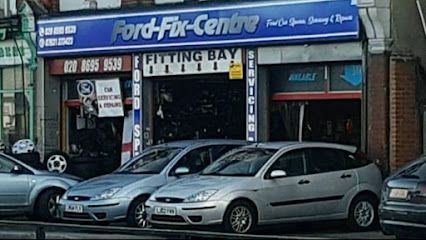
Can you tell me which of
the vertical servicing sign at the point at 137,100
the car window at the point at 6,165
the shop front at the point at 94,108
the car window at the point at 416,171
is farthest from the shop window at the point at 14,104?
the car window at the point at 416,171

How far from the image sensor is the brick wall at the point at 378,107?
80.5ft

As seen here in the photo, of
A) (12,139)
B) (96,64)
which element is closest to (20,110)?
(12,139)

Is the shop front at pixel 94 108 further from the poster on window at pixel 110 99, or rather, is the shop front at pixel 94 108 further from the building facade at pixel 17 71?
the building facade at pixel 17 71

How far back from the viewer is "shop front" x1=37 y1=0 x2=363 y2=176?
25.7 m

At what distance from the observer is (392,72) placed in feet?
80.6

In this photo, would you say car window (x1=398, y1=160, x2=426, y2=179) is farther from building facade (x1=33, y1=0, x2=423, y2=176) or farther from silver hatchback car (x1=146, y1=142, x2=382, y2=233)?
building facade (x1=33, y1=0, x2=423, y2=176)

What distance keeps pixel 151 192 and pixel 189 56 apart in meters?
7.73

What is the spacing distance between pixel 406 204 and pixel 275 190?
269 centimetres

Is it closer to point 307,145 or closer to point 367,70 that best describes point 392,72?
point 367,70

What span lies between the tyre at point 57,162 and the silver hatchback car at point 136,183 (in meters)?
6.55

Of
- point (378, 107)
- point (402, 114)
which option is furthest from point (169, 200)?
point (402, 114)

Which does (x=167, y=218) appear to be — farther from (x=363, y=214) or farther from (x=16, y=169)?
(x=16, y=169)

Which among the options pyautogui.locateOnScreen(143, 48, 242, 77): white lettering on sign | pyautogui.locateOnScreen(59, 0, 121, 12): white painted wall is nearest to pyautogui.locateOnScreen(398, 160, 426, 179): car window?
pyautogui.locateOnScreen(143, 48, 242, 77): white lettering on sign

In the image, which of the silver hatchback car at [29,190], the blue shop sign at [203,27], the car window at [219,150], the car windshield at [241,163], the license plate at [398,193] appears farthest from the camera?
the blue shop sign at [203,27]
